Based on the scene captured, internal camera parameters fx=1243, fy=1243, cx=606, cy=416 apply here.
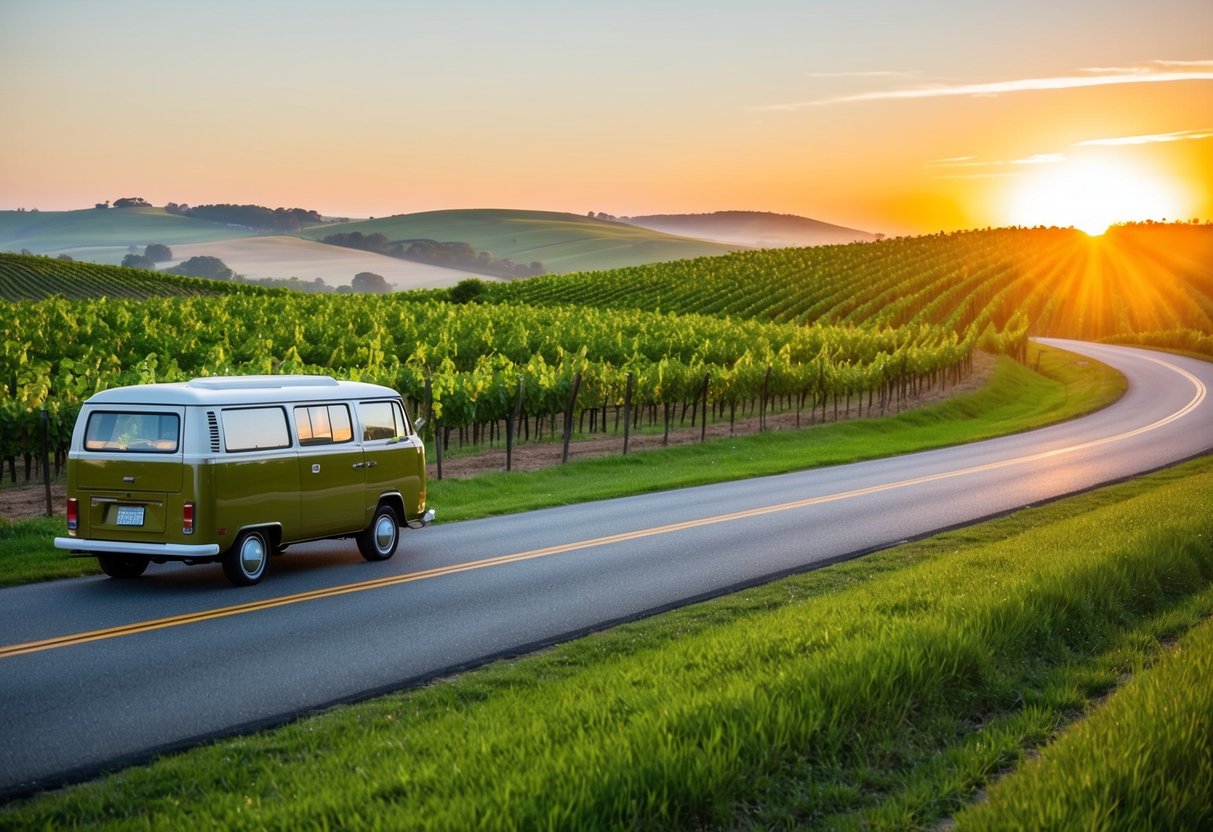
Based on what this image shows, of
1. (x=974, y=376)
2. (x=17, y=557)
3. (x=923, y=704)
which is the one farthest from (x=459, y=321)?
(x=923, y=704)

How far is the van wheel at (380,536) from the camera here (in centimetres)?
1489

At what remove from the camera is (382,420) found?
1530cm

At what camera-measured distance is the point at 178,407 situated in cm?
1271

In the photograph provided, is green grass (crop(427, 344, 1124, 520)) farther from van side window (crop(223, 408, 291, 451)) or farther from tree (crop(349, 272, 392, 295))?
tree (crop(349, 272, 392, 295))

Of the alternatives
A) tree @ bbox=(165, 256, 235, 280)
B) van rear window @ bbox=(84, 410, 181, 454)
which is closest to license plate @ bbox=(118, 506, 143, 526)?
van rear window @ bbox=(84, 410, 181, 454)

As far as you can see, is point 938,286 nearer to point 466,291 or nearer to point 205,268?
point 466,291

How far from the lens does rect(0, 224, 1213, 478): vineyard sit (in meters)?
31.3

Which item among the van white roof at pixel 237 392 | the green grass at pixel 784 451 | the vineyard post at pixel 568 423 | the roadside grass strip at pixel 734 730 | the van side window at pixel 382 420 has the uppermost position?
the van white roof at pixel 237 392

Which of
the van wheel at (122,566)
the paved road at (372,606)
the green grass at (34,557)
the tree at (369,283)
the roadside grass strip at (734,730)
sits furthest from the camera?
the tree at (369,283)

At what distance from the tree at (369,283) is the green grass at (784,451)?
A: 138m

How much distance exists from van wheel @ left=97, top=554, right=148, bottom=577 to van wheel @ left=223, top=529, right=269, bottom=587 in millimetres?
1001

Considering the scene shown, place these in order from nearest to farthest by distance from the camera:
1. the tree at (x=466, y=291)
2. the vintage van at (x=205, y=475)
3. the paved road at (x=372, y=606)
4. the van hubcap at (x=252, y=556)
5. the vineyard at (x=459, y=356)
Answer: the paved road at (x=372, y=606)
the vintage van at (x=205, y=475)
the van hubcap at (x=252, y=556)
the vineyard at (x=459, y=356)
the tree at (x=466, y=291)

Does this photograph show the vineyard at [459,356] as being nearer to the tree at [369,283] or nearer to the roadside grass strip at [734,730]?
the roadside grass strip at [734,730]

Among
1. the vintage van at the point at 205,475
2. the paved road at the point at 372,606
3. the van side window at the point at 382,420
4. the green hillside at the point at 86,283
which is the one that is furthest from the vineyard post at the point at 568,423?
the green hillside at the point at 86,283
